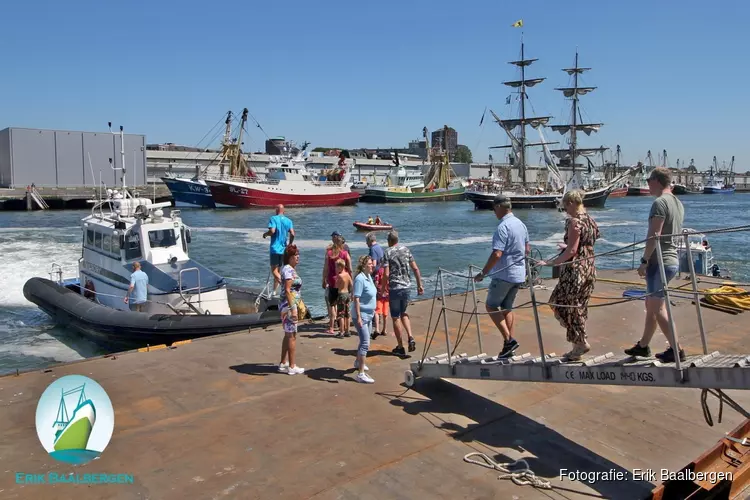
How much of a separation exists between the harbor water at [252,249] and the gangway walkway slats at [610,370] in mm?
3326

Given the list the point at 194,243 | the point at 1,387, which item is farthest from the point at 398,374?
the point at 194,243

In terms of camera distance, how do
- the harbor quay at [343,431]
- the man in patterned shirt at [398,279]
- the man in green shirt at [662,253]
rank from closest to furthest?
1. the harbor quay at [343,431]
2. the man in green shirt at [662,253]
3. the man in patterned shirt at [398,279]

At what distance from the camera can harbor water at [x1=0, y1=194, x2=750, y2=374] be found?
13766mm

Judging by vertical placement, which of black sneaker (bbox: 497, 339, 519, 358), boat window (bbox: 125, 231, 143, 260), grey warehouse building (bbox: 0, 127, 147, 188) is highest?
grey warehouse building (bbox: 0, 127, 147, 188)

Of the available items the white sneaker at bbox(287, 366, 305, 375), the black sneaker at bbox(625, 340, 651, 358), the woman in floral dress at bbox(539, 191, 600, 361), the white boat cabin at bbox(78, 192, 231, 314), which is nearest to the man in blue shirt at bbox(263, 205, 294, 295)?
the white boat cabin at bbox(78, 192, 231, 314)

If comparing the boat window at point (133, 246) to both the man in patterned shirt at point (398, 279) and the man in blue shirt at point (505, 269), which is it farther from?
the man in blue shirt at point (505, 269)

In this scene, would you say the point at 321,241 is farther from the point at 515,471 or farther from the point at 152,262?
the point at 515,471

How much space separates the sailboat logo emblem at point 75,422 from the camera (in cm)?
501

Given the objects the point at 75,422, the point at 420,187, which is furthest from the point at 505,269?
the point at 420,187

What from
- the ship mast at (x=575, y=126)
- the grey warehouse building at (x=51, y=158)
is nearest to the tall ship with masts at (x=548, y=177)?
the ship mast at (x=575, y=126)

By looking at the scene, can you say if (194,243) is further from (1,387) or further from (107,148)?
(107,148)

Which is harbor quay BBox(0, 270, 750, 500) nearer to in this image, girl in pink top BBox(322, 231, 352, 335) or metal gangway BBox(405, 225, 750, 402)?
metal gangway BBox(405, 225, 750, 402)

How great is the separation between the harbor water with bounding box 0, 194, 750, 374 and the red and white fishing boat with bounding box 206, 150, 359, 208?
3.34m

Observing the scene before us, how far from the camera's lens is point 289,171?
67.7m
